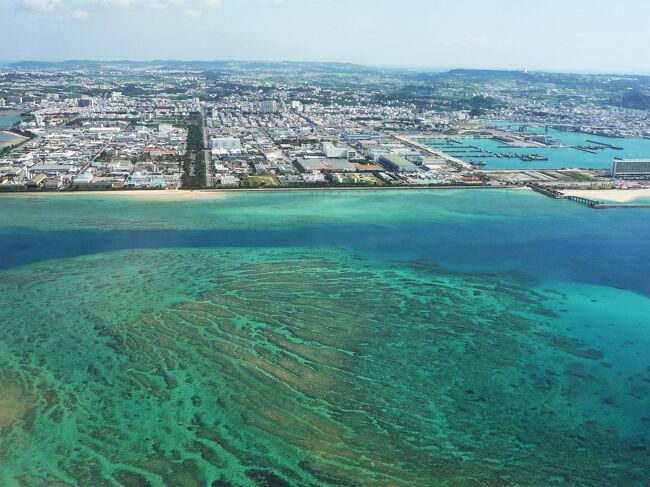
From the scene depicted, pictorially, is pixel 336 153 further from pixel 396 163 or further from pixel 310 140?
pixel 310 140

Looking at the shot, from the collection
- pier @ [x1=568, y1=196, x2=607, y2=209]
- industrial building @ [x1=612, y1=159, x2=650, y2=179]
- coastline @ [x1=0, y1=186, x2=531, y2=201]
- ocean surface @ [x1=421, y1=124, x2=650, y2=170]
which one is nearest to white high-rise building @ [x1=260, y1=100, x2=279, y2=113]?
ocean surface @ [x1=421, y1=124, x2=650, y2=170]

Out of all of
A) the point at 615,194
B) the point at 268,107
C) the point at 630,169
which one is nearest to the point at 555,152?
the point at 630,169

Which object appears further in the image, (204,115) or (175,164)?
(204,115)

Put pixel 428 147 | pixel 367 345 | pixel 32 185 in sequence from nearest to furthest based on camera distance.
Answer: pixel 367 345 < pixel 32 185 < pixel 428 147

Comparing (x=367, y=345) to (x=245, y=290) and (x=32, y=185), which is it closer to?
(x=245, y=290)

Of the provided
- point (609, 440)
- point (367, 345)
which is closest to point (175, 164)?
point (367, 345)

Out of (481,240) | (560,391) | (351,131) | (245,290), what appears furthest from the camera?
(351,131)

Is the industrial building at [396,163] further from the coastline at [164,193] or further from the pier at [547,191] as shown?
the coastline at [164,193]

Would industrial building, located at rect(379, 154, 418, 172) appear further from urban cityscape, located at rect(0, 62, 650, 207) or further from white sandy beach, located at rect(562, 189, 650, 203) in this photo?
white sandy beach, located at rect(562, 189, 650, 203)
